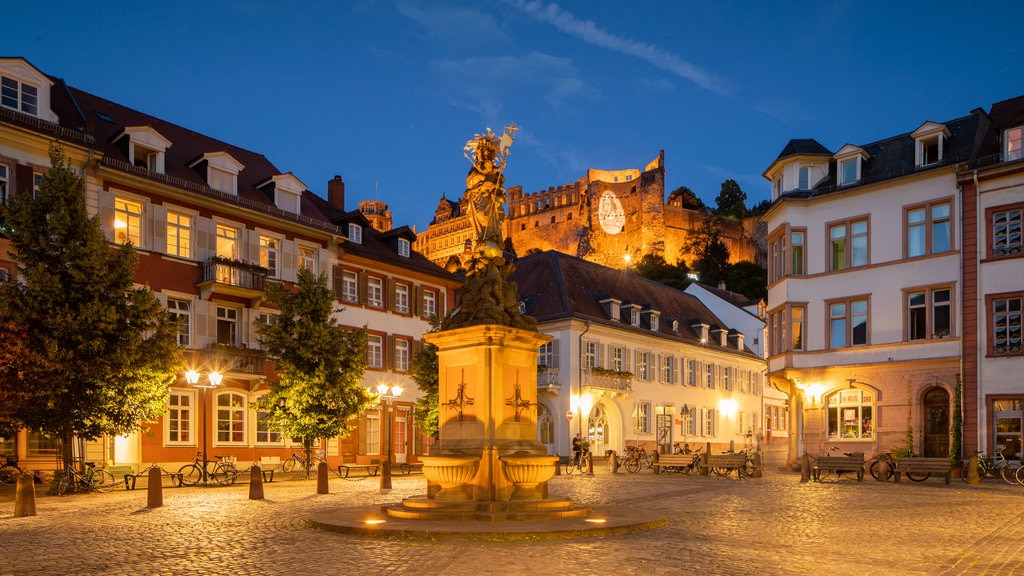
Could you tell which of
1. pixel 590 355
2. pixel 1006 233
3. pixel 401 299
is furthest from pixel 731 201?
pixel 1006 233

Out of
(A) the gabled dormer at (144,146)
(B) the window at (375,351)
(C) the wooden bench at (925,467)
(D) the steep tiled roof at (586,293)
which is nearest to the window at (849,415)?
(C) the wooden bench at (925,467)

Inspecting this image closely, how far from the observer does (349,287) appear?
39.4m

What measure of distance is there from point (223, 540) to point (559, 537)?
14.6 feet

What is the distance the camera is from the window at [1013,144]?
30469 millimetres

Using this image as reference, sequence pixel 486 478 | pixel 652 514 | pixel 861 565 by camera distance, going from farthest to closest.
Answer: pixel 652 514 → pixel 486 478 → pixel 861 565

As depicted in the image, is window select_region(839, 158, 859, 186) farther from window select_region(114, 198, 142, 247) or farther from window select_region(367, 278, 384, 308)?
window select_region(114, 198, 142, 247)

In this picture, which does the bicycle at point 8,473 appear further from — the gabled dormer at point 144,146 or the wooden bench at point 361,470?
the gabled dormer at point 144,146

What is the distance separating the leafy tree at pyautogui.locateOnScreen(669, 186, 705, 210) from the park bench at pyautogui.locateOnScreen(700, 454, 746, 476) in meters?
86.9

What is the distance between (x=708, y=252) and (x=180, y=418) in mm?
75580

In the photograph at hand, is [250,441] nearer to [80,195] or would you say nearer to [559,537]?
[80,195]

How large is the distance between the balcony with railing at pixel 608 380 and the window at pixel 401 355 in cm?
903

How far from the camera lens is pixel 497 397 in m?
14.2

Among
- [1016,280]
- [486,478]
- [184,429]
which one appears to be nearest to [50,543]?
[486,478]

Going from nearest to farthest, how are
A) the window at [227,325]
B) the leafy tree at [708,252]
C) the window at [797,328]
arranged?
the window at [227,325] < the window at [797,328] < the leafy tree at [708,252]
